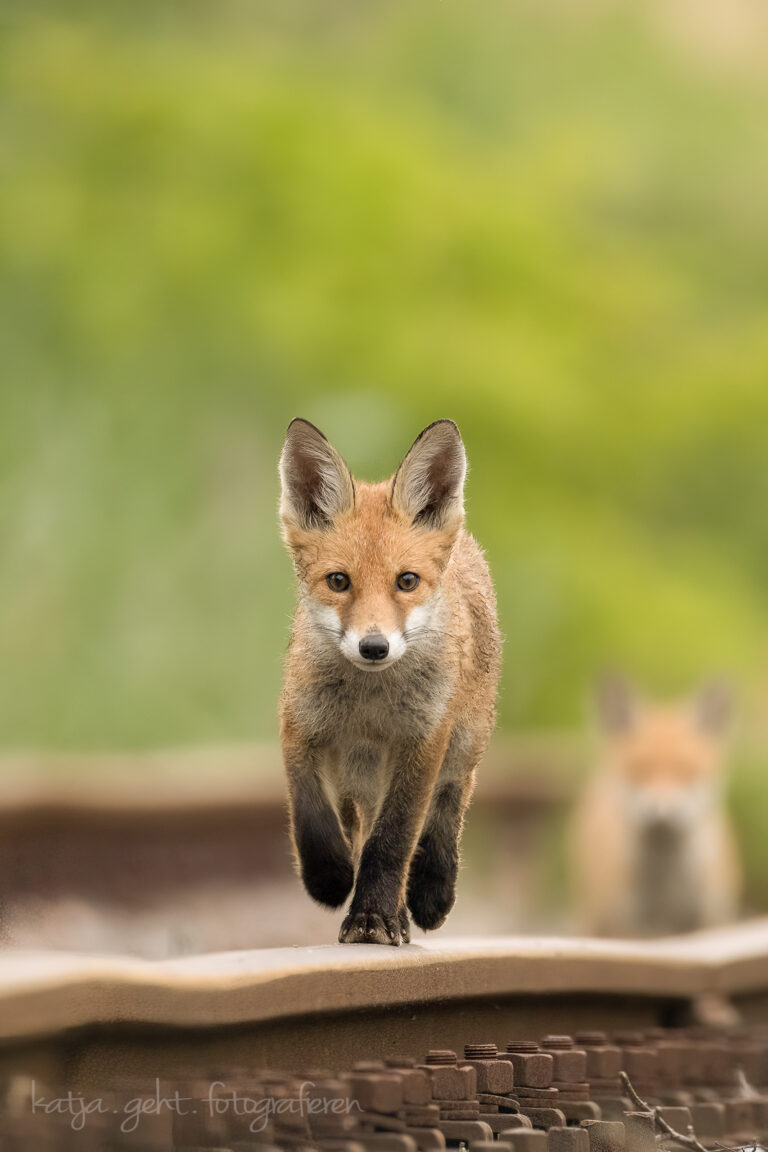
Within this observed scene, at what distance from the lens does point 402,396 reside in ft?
40.3

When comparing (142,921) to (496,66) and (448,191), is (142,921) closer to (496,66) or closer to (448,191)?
(448,191)

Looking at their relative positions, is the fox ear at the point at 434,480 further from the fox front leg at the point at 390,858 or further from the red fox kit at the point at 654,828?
the red fox kit at the point at 654,828

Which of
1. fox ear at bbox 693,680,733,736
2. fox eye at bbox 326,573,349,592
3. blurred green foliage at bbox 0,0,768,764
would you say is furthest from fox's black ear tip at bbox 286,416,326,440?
blurred green foliage at bbox 0,0,768,764

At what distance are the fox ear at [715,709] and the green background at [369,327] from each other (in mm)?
973

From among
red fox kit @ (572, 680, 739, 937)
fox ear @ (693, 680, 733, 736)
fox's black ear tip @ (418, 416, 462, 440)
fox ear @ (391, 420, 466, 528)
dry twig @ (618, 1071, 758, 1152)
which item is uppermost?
fox ear @ (693, 680, 733, 736)

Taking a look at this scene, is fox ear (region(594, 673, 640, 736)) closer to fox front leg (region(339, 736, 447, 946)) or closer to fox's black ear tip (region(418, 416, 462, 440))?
fox front leg (region(339, 736, 447, 946))

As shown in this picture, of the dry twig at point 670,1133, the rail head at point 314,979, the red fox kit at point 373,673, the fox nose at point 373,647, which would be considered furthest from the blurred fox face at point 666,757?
the fox nose at point 373,647

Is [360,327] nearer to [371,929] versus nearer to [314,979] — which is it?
[371,929]

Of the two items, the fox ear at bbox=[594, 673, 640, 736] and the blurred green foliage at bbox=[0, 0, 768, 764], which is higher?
the blurred green foliage at bbox=[0, 0, 768, 764]

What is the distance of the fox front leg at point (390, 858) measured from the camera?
333 centimetres

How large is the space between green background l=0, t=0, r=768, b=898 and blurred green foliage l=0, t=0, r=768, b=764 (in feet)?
0.10

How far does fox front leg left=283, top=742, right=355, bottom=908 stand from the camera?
11.0 feet

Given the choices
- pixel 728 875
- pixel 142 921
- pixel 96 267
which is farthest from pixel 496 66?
pixel 142 921

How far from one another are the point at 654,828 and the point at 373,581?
14.4ft
